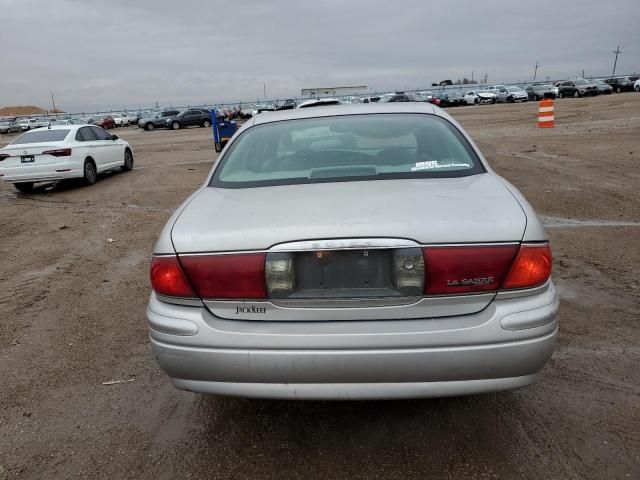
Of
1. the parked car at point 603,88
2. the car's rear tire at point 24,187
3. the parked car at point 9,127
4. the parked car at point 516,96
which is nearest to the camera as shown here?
the car's rear tire at point 24,187

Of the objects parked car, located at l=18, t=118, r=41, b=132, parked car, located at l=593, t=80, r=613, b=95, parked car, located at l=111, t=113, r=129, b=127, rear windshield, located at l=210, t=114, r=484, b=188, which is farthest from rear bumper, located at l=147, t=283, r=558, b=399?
parked car, located at l=111, t=113, r=129, b=127

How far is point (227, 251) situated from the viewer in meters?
2.16

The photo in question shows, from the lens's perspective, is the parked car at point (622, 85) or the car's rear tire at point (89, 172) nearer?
the car's rear tire at point (89, 172)

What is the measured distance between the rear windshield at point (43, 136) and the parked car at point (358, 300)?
10429mm

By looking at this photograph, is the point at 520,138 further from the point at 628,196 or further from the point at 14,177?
the point at 14,177

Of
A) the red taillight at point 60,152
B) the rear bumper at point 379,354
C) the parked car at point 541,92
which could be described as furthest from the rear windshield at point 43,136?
the parked car at point 541,92

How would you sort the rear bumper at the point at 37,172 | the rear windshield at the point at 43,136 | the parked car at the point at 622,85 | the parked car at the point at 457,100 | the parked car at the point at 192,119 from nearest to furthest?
the rear bumper at the point at 37,172 < the rear windshield at the point at 43,136 < the parked car at the point at 192,119 < the parked car at the point at 622,85 < the parked car at the point at 457,100

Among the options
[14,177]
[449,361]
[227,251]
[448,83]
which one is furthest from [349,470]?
[448,83]

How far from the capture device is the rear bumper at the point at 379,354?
207cm

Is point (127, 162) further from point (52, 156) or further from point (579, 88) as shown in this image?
point (579, 88)

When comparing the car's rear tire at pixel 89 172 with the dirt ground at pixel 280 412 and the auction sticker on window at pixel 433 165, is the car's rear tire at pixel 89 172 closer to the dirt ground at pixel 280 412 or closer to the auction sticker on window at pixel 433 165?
the dirt ground at pixel 280 412

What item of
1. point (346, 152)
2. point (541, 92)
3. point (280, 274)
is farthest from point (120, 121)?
point (280, 274)

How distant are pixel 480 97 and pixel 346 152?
52029 millimetres

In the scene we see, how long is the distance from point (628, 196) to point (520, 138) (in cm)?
932
